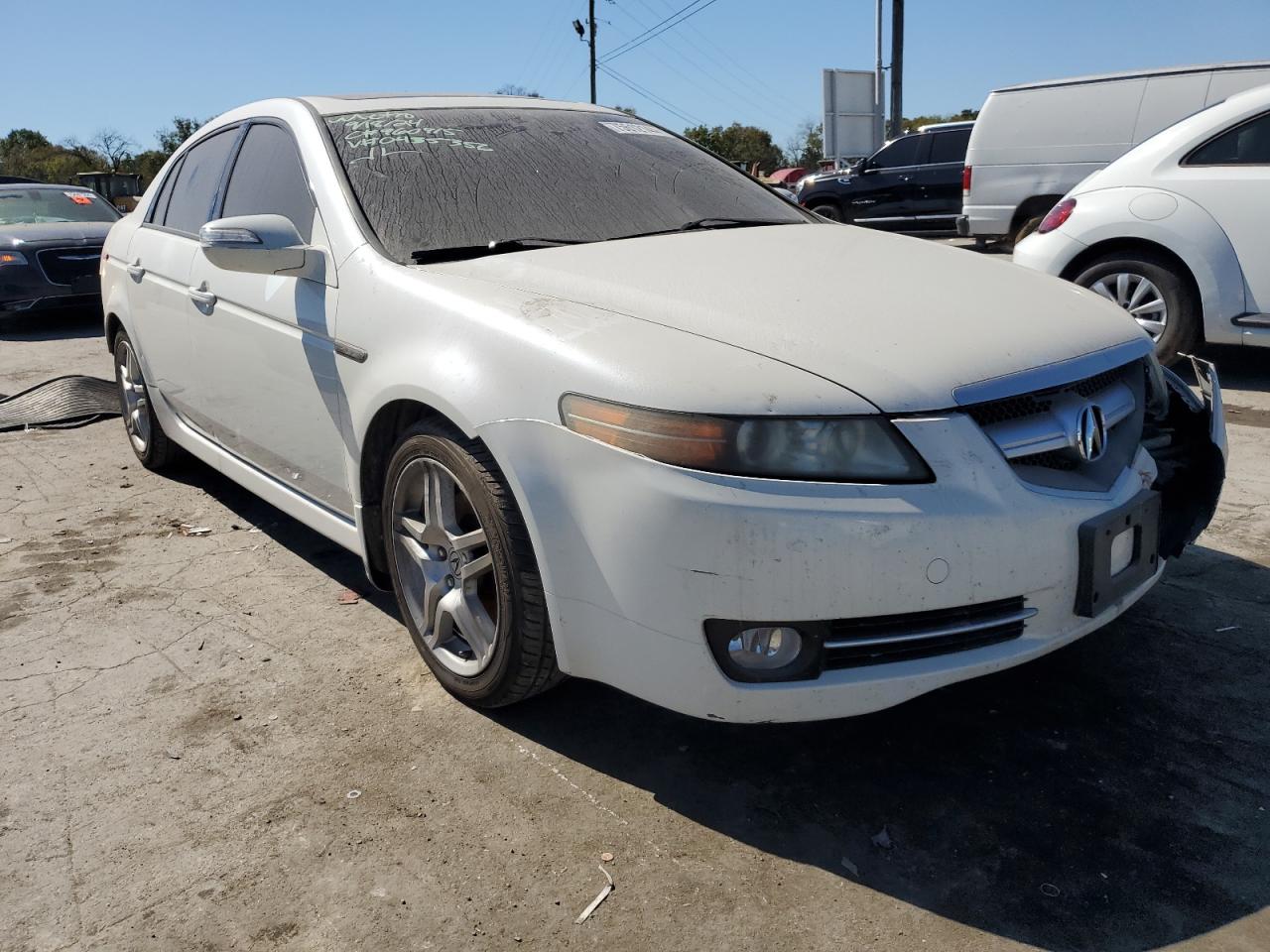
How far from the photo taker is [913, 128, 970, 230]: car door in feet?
52.4

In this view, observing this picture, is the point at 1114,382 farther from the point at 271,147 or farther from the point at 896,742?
the point at 271,147

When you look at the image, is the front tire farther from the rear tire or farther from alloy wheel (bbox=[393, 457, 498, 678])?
alloy wheel (bbox=[393, 457, 498, 678])

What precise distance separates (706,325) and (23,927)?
1.84 m

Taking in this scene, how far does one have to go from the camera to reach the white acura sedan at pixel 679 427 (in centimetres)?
219

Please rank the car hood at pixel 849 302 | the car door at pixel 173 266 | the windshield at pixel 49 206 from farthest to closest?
the windshield at pixel 49 206 → the car door at pixel 173 266 → the car hood at pixel 849 302

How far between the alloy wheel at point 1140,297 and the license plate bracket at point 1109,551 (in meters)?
4.09

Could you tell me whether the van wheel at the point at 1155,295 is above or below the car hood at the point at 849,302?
below

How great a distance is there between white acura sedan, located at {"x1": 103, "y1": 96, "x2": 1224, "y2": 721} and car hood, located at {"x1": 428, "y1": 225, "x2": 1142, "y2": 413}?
0.04 feet

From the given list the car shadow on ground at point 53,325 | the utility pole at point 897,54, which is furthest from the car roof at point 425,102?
the utility pole at point 897,54

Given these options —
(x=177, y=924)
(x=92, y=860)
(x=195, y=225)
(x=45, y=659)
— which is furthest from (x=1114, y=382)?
(x=195, y=225)

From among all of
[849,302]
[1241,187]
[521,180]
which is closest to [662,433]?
[849,302]

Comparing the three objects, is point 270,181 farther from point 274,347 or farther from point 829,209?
point 829,209

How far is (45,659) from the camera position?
3354 mm

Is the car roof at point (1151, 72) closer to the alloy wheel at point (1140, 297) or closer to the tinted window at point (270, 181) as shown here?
the alloy wheel at point (1140, 297)
